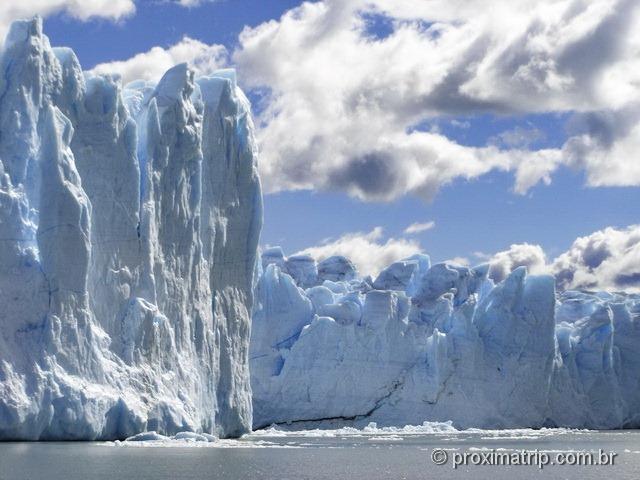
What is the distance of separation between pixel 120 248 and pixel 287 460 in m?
8.19

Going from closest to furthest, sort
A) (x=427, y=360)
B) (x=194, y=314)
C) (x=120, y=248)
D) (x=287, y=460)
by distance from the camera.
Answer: (x=287, y=460) → (x=120, y=248) → (x=194, y=314) → (x=427, y=360)

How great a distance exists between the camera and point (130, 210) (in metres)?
29.9

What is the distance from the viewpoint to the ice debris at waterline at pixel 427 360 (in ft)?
144

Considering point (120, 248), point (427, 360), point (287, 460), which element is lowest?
point (287, 460)

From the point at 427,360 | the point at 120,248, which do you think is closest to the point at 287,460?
the point at 120,248

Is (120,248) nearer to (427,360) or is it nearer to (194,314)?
(194,314)

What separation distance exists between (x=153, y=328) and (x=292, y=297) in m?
16.5

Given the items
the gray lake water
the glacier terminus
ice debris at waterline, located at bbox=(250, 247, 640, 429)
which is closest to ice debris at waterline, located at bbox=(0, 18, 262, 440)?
the glacier terminus

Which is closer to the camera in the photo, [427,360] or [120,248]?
[120,248]

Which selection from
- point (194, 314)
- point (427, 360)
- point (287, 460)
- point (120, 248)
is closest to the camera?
point (287, 460)

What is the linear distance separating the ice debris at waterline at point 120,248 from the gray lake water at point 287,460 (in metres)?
1.42

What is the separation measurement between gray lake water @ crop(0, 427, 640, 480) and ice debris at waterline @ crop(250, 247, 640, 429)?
10768 millimetres

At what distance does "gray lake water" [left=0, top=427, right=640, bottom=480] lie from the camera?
19.6m

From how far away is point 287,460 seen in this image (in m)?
24.1
